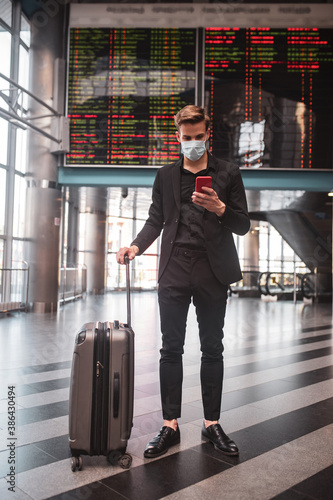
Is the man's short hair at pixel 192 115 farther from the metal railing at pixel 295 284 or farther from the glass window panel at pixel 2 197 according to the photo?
the metal railing at pixel 295 284

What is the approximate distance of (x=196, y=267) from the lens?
2.42 m

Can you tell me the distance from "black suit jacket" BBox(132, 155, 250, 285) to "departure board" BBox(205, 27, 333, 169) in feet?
20.6

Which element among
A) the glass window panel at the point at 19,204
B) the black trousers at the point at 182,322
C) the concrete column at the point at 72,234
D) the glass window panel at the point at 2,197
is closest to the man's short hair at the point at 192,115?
the black trousers at the point at 182,322

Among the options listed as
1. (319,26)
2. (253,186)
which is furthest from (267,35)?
(253,186)

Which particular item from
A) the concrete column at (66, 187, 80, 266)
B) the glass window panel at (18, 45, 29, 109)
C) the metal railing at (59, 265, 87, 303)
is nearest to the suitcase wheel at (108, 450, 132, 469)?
the glass window panel at (18, 45, 29, 109)

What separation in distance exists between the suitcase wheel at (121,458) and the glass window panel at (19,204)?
8668mm

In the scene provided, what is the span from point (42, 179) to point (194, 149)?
290 inches

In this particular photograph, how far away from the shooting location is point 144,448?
92.7 inches

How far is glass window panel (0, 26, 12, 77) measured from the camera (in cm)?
923

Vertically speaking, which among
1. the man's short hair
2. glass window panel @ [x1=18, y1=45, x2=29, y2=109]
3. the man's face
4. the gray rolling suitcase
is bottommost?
the gray rolling suitcase

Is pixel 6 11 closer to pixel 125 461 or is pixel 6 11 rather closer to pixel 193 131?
pixel 193 131

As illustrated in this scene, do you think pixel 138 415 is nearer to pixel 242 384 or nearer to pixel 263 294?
pixel 242 384

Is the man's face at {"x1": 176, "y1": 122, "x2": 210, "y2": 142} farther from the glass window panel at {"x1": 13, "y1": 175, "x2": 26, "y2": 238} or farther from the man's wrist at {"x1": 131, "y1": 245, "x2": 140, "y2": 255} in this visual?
Answer: the glass window panel at {"x1": 13, "y1": 175, "x2": 26, "y2": 238}

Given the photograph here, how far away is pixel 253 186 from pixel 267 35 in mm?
2805
